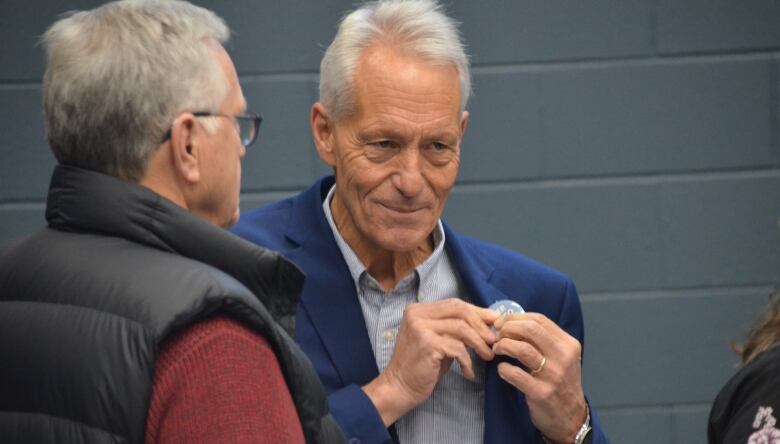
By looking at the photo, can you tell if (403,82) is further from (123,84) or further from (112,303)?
(112,303)

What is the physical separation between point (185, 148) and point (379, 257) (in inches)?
35.7

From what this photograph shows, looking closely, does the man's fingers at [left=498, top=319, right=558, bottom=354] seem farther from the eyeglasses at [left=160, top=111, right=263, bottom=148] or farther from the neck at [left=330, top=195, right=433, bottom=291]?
the eyeglasses at [left=160, top=111, right=263, bottom=148]

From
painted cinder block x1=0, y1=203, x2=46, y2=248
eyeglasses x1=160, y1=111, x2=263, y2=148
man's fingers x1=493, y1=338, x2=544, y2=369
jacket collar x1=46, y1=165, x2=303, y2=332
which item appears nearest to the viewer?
jacket collar x1=46, y1=165, x2=303, y2=332

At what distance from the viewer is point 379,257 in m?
2.61

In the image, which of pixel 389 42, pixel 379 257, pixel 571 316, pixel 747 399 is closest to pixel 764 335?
pixel 747 399

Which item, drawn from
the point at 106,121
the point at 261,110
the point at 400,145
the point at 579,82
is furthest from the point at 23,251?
the point at 579,82

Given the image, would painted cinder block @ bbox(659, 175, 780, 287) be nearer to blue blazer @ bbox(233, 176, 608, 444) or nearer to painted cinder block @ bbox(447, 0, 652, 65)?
painted cinder block @ bbox(447, 0, 652, 65)

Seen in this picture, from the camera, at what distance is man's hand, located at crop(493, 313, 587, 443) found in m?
2.38

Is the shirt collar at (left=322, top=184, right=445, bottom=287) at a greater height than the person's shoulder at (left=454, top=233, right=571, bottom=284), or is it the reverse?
the shirt collar at (left=322, top=184, right=445, bottom=287)

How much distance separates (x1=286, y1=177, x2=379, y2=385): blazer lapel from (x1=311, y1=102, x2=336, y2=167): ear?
0.27 feet

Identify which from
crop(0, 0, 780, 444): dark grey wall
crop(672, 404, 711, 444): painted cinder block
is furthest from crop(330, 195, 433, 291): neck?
crop(672, 404, 711, 444): painted cinder block

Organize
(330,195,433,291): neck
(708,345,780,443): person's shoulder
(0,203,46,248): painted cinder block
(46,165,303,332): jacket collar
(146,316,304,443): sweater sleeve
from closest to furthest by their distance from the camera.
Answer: (146,316,304,443): sweater sleeve < (46,165,303,332): jacket collar < (708,345,780,443): person's shoulder < (330,195,433,291): neck < (0,203,46,248): painted cinder block

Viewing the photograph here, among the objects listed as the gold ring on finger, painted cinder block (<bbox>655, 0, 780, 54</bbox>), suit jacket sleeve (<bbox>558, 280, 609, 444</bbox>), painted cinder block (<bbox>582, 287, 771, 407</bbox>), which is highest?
the gold ring on finger

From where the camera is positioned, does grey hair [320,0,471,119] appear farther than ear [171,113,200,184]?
Yes
